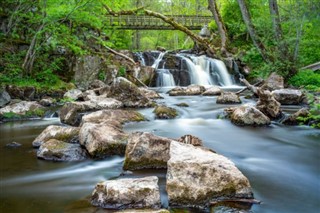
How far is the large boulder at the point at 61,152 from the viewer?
5.31m

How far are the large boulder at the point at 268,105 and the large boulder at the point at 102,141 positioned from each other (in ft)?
13.9

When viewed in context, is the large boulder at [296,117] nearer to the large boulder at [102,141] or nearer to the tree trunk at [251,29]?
the large boulder at [102,141]

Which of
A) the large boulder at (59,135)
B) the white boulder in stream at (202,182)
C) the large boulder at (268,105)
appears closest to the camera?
the white boulder in stream at (202,182)

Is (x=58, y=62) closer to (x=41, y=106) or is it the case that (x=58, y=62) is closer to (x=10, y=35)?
(x=10, y=35)

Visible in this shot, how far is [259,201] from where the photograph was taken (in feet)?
11.8

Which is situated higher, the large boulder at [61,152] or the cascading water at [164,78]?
the cascading water at [164,78]

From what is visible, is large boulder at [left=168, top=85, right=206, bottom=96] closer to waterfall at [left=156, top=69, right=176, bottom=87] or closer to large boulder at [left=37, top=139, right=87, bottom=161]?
waterfall at [left=156, top=69, right=176, bottom=87]

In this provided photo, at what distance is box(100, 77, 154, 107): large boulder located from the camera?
10.8 metres

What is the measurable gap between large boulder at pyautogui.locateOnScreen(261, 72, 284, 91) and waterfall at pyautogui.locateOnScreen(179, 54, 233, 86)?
3.85 metres

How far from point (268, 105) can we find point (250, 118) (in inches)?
35.9

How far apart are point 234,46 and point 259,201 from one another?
19.0 metres

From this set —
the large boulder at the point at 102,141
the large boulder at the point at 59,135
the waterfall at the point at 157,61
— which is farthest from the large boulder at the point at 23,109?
the waterfall at the point at 157,61

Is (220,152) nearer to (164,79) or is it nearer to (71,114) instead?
(71,114)

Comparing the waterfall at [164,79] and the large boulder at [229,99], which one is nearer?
the large boulder at [229,99]
